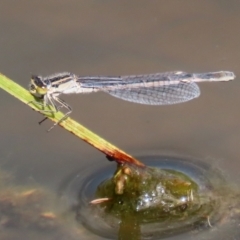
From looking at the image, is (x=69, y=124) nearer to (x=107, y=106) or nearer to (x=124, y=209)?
(x=124, y=209)

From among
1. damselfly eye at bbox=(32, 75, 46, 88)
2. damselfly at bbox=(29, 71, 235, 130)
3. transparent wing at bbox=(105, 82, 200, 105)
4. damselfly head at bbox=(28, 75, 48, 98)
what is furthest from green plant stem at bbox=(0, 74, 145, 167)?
transparent wing at bbox=(105, 82, 200, 105)

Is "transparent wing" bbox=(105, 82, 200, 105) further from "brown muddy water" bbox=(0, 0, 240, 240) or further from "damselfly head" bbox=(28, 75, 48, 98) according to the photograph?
"damselfly head" bbox=(28, 75, 48, 98)

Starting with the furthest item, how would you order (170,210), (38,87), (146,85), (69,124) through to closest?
(146,85) → (38,87) → (170,210) → (69,124)

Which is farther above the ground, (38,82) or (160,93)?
(160,93)

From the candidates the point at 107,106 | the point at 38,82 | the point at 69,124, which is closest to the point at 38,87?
the point at 38,82

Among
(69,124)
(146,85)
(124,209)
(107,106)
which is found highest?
(146,85)

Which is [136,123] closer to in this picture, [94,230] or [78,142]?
[78,142]
